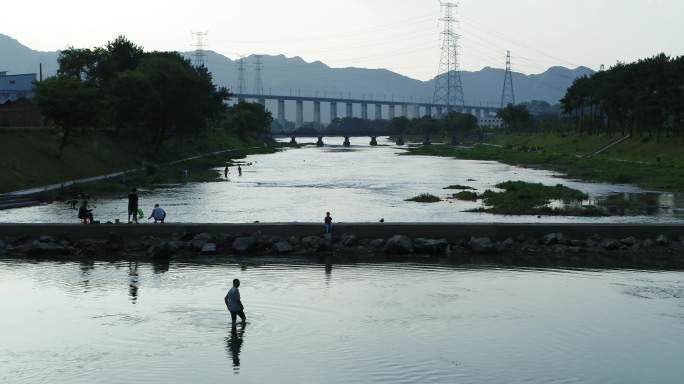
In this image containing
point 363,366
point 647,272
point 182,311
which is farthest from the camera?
point 647,272

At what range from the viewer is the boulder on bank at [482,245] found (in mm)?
38500

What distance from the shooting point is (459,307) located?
89.4 feet

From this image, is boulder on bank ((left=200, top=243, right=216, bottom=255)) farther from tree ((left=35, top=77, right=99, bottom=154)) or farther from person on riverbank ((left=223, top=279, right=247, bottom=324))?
tree ((left=35, top=77, right=99, bottom=154))

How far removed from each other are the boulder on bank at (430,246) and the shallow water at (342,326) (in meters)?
3.71

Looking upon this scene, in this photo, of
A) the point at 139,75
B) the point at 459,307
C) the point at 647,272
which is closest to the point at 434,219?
the point at 647,272

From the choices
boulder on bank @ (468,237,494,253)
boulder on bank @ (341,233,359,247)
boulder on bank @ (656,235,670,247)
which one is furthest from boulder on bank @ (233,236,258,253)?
boulder on bank @ (656,235,670,247)

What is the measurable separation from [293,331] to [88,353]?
624 centimetres

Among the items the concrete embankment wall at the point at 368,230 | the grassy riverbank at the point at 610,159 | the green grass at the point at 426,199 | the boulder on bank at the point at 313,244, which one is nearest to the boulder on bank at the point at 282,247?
the boulder on bank at the point at 313,244

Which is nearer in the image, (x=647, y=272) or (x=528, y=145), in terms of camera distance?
(x=647, y=272)

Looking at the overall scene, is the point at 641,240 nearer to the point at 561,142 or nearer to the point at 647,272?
the point at 647,272

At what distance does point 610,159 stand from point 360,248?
284ft

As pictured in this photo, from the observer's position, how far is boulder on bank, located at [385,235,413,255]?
38.1m

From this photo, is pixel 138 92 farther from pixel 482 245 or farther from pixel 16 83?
pixel 482 245

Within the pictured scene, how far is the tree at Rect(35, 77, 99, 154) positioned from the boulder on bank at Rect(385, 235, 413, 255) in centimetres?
5219
